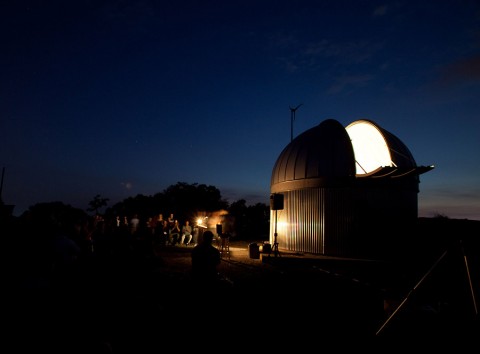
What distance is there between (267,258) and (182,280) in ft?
14.4

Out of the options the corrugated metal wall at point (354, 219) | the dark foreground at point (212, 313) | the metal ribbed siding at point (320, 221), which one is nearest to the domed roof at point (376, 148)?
the corrugated metal wall at point (354, 219)

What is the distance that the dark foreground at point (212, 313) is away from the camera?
378cm

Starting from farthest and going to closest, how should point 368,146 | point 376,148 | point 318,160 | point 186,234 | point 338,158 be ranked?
point 186,234 → point 368,146 → point 376,148 → point 318,160 → point 338,158

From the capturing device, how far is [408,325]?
495cm

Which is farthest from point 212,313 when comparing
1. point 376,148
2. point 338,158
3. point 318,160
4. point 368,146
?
point 368,146

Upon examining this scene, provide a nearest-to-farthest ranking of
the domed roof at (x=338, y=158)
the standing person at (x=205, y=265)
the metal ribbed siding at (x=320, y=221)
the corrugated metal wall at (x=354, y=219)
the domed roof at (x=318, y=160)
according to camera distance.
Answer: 1. the standing person at (x=205, y=265)
2. the corrugated metal wall at (x=354, y=219)
3. the metal ribbed siding at (x=320, y=221)
4. the domed roof at (x=338, y=158)
5. the domed roof at (x=318, y=160)

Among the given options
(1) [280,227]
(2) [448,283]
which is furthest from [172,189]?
(2) [448,283]

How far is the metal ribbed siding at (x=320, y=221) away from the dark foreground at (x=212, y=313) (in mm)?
4216

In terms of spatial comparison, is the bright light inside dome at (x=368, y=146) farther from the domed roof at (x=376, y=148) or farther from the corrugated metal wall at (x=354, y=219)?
the corrugated metal wall at (x=354, y=219)

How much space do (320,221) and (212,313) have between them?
A: 886 centimetres

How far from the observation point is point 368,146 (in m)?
15.4

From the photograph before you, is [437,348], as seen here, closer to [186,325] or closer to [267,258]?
[186,325]

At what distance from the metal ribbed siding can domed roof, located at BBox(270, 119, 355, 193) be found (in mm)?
452

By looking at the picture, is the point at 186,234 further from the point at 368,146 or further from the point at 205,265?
the point at 205,265
